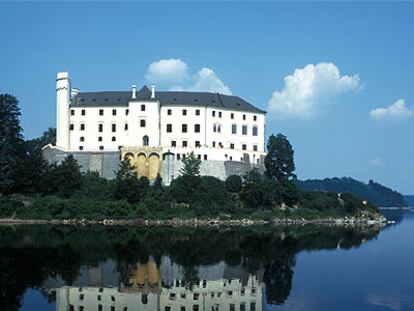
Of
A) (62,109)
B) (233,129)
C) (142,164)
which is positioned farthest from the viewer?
(233,129)

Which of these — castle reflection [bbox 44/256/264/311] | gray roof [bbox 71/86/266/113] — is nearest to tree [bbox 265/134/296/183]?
gray roof [bbox 71/86/266/113]

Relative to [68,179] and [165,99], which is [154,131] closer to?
[165,99]

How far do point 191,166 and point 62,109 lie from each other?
1534 centimetres

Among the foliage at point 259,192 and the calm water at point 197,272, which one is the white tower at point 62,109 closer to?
the foliage at point 259,192

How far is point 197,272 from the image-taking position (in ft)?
74.9

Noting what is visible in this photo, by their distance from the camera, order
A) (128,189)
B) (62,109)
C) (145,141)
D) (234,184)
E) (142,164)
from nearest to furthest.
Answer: (128,189), (234,184), (142,164), (145,141), (62,109)

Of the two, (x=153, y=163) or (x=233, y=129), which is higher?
(x=233, y=129)

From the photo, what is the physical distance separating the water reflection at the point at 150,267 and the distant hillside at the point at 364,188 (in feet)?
411

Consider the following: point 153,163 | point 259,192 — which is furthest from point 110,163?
point 259,192

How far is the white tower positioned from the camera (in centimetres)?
5621

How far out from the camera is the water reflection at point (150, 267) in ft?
57.8

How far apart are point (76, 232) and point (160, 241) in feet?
23.4

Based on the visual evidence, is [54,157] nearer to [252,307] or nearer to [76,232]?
[76,232]

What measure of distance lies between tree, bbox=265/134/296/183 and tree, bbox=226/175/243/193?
225 inches
